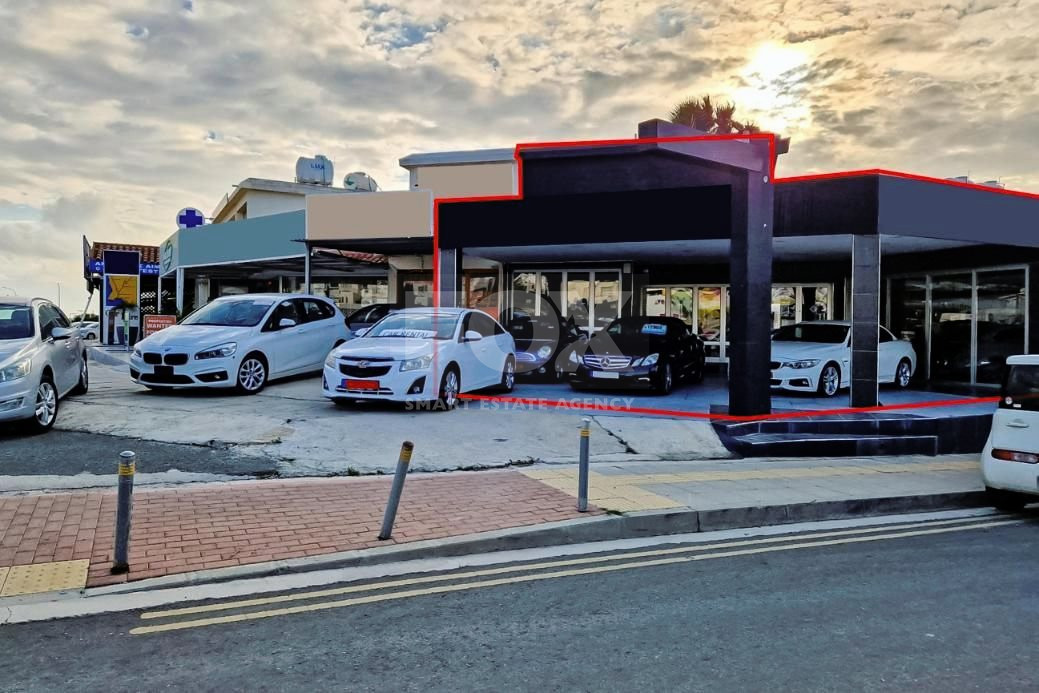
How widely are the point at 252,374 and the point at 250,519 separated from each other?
264 inches

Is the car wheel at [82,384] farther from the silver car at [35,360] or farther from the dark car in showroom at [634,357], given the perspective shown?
the dark car in showroom at [634,357]

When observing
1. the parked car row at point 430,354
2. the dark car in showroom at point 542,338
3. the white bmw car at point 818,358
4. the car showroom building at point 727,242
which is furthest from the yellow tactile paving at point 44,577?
the white bmw car at point 818,358

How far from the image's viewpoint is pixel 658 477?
9.12 m

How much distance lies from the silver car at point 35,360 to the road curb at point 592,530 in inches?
203

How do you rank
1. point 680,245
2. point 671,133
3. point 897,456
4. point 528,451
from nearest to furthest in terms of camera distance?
point 528,451 → point 897,456 → point 671,133 → point 680,245

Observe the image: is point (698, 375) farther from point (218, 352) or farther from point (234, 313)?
point (218, 352)

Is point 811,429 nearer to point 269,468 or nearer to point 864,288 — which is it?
point 864,288

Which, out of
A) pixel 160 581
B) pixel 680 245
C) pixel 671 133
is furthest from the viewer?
pixel 680 245

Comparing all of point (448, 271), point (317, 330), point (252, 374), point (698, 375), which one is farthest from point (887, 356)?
point (252, 374)

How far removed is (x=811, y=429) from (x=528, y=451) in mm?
4721

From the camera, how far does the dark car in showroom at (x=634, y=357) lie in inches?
573

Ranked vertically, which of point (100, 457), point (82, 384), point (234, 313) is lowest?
point (100, 457)

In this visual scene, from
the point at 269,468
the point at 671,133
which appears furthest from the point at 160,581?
the point at 671,133

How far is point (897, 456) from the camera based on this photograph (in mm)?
11859
